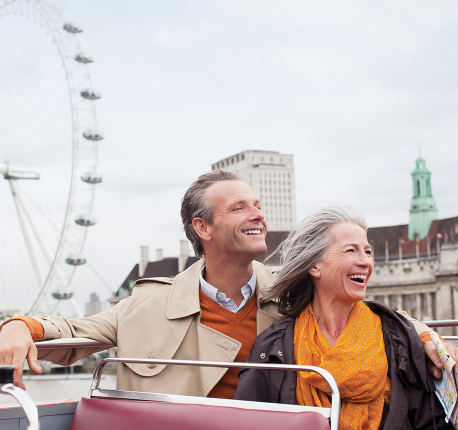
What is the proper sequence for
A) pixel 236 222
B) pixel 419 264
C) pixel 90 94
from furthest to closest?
pixel 419 264 < pixel 90 94 < pixel 236 222

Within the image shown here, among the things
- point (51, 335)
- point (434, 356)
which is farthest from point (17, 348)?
point (434, 356)

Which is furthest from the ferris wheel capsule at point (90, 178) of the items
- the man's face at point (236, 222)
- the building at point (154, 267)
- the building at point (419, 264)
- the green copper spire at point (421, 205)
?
the green copper spire at point (421, 205)

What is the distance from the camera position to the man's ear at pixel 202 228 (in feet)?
10.8

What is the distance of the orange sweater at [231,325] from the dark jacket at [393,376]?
0.22 meters

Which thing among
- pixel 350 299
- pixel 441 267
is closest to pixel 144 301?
pixel 350 299

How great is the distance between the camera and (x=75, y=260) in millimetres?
26062

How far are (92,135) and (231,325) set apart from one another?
22.9 metres

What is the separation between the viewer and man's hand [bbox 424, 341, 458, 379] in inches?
95.0

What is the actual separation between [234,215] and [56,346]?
1.09 meters

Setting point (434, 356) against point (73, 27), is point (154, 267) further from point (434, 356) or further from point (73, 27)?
point (434, 356)

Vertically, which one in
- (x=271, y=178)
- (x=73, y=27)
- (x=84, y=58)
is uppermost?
(x=271, y=178)

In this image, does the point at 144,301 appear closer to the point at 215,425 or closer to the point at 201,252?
the point at 201,252

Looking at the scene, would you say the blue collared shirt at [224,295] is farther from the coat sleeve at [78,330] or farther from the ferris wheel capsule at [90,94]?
the ferris wheel capsule at [90,94]

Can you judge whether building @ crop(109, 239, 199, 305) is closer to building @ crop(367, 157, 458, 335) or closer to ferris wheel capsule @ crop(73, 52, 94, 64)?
Answer: building @ crop(367, 157, 458, 335)
